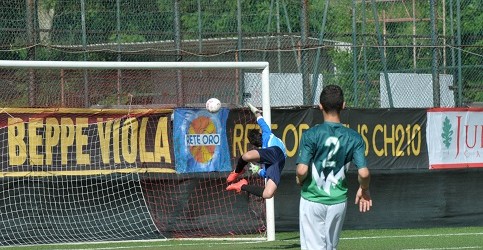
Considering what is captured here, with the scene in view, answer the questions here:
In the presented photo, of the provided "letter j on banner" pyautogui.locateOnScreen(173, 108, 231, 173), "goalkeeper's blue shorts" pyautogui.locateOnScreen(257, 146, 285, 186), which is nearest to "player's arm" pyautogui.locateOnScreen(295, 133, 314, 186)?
Answer: "goalkeeper's blue shorts" pyautogui.locateOnScreen(257, 146, 285, 186)

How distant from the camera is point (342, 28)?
30.3 meters

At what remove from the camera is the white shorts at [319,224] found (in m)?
7.96

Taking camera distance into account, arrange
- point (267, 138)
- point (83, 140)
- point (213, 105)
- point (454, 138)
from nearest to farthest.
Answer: point (267, 138)
point (213, 105)
point (83, 140)
point (454, 138)

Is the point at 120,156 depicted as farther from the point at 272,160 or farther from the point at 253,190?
the point at 272,160

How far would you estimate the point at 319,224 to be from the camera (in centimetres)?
797

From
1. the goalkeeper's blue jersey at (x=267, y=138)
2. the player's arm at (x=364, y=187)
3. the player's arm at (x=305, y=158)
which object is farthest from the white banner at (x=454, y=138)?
the player's arm at (x=305, y=158)

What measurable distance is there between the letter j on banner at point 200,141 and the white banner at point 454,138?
11.9 ft

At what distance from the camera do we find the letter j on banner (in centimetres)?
1516

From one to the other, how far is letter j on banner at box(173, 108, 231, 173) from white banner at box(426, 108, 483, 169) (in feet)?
11.9

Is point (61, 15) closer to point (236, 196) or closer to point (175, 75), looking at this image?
point (175, 75)

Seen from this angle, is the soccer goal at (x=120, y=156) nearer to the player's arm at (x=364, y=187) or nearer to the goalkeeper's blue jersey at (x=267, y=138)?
the goalkeeper's blue jersey at (x=267, y=138)

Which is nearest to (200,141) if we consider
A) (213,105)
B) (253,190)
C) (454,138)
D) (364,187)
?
(213,105)

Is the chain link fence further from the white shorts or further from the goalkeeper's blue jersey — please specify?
the white shorts

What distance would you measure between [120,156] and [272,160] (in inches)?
114
